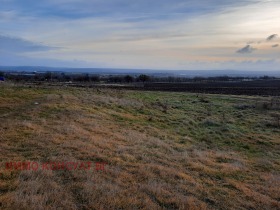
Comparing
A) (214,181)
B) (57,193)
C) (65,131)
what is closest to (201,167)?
(214,181)

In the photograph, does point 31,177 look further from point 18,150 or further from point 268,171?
point 268,171

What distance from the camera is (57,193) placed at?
5.44m

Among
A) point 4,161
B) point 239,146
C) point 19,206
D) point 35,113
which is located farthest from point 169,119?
point 19,206

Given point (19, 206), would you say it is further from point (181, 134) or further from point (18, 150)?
point (181, 134)

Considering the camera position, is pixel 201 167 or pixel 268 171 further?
pixel 268 171

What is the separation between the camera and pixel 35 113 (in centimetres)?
1366

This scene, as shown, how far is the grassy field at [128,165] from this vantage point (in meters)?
5.58

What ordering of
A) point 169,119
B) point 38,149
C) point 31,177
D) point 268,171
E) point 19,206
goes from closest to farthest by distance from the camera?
point 19,206
point 31,177
point 38,149
point 268,171
point 169,119

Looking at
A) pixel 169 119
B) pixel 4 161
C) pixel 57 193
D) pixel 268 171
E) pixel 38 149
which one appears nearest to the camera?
pixel 57 193

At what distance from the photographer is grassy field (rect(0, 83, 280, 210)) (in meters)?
5.58

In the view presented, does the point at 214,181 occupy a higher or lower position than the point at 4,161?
lower

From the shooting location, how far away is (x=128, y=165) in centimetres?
791

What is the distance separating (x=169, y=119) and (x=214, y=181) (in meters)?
11.4

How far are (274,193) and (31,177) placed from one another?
654 centimetres
